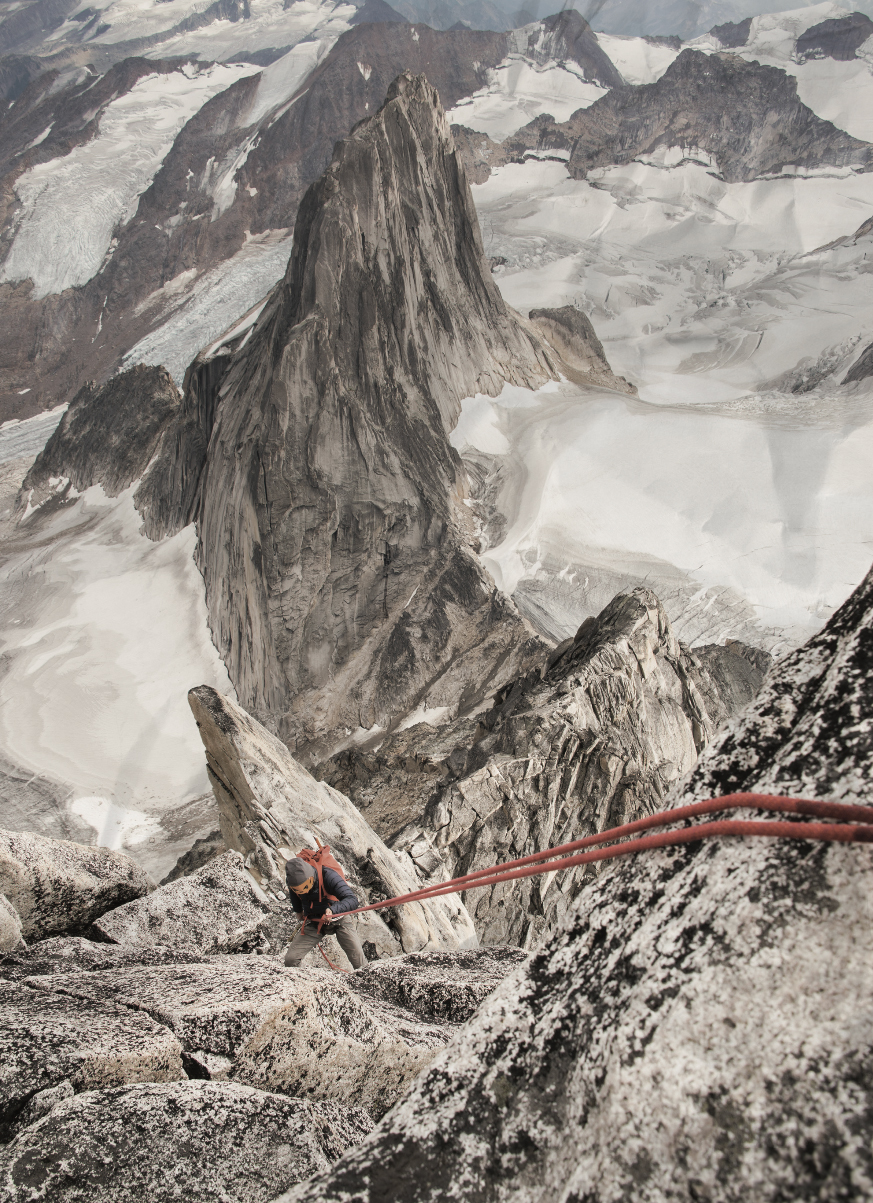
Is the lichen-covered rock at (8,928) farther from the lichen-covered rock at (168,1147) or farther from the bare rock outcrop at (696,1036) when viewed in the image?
the bare rock outcrop at (696,1036)

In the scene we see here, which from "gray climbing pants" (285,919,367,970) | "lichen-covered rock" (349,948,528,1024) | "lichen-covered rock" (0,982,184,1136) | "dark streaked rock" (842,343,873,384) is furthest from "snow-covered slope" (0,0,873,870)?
"lichen-covered rock" (0,982,184,1136)

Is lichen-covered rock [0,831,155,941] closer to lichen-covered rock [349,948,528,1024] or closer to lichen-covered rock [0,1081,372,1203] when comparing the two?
lichen-covered rock [349,948,528,1024]

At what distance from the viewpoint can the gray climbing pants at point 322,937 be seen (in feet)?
17.2

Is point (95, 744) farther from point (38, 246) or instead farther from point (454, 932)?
point (38, 246)

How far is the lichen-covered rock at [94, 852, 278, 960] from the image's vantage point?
5.19m

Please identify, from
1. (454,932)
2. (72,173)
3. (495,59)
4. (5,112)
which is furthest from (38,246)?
(454,932)

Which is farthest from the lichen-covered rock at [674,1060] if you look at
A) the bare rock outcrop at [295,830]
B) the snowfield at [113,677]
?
the snowfield at [113,677]

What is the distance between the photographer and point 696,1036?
1773 millimetres

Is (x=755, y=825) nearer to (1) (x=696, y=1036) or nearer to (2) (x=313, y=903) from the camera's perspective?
(1) (x=696, y=1036)

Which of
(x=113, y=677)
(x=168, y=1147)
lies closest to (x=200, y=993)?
(x=168, y=1147)

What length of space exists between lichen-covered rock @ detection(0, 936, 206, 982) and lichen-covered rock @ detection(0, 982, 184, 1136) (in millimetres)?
607

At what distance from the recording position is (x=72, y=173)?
274 feet

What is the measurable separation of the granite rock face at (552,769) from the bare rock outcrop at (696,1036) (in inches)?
291

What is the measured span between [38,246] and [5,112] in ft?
138
